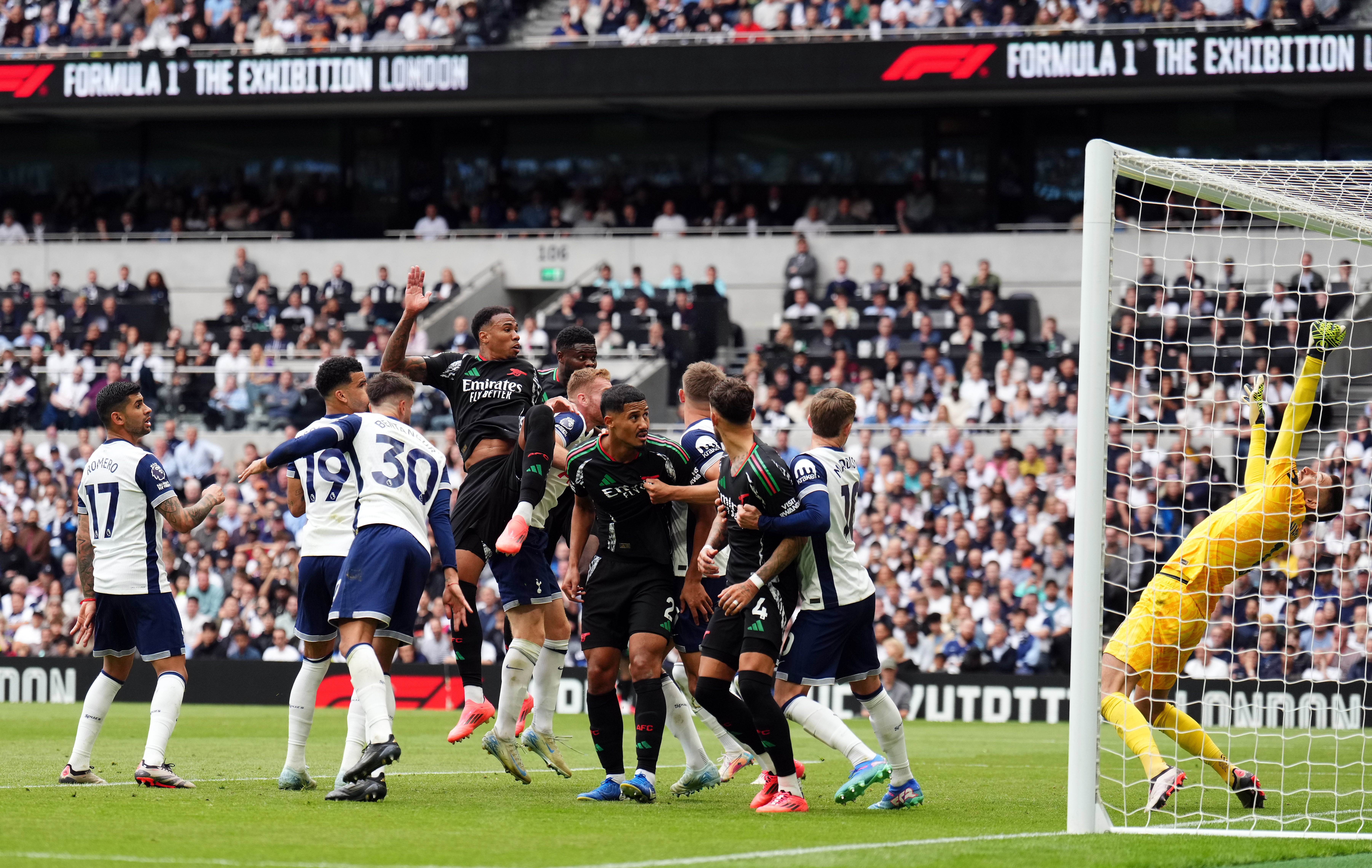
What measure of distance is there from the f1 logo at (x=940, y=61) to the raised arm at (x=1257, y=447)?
17.1 m

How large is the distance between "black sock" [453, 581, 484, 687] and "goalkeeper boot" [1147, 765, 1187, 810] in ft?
13.1

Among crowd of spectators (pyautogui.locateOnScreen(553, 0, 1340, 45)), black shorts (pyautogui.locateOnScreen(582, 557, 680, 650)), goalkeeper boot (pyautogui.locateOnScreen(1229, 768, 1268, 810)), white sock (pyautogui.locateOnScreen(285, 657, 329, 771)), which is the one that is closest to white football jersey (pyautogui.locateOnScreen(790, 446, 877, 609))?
black shorts (pyautogui.locateOnScreen(582, 557, 680, 650))

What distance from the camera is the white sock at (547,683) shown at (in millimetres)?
9867

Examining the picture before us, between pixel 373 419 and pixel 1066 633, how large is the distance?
452 inches

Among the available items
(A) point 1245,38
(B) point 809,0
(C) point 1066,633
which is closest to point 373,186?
(B) point 809,0

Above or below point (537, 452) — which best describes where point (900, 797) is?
below

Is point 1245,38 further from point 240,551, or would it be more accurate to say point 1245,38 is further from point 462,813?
point 462,813

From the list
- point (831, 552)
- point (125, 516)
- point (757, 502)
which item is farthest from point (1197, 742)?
point (125, 516)

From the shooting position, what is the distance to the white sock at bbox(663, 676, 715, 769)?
9.19 meters

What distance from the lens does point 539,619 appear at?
9867 millimetres

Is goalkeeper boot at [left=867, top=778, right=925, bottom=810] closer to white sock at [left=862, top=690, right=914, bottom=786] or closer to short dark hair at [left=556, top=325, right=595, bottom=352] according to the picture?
white sock at [left=862, top=690, right=914, bottom=786]

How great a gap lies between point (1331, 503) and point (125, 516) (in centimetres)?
703

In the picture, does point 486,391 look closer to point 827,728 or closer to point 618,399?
point 618,399

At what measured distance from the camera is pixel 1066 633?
715 inches
